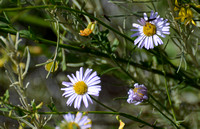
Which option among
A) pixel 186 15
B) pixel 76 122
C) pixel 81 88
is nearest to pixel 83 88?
pixel 81 88

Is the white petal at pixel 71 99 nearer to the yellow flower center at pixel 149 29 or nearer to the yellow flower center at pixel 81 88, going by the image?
the yellow flower center at pixel 81 88

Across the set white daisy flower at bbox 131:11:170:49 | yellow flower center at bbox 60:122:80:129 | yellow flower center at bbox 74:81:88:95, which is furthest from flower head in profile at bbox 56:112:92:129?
white daisy flower at bbox 131:11:170:49

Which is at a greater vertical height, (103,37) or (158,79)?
(103,37)

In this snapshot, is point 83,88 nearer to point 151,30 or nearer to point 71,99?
point 71,99

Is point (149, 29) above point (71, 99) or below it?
above

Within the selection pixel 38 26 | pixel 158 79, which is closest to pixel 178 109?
pixel 158 79

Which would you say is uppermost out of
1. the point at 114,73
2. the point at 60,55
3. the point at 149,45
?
the point at 149,45

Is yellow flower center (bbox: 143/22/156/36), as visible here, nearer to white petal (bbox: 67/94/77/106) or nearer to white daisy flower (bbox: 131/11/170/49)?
white daisy flower (bbox: 131/11/170/49)

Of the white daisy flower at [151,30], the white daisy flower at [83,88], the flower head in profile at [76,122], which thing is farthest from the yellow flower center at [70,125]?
the white daisy flower at [151,30]

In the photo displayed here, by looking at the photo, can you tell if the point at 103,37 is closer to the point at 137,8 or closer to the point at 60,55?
the point at 60,55
